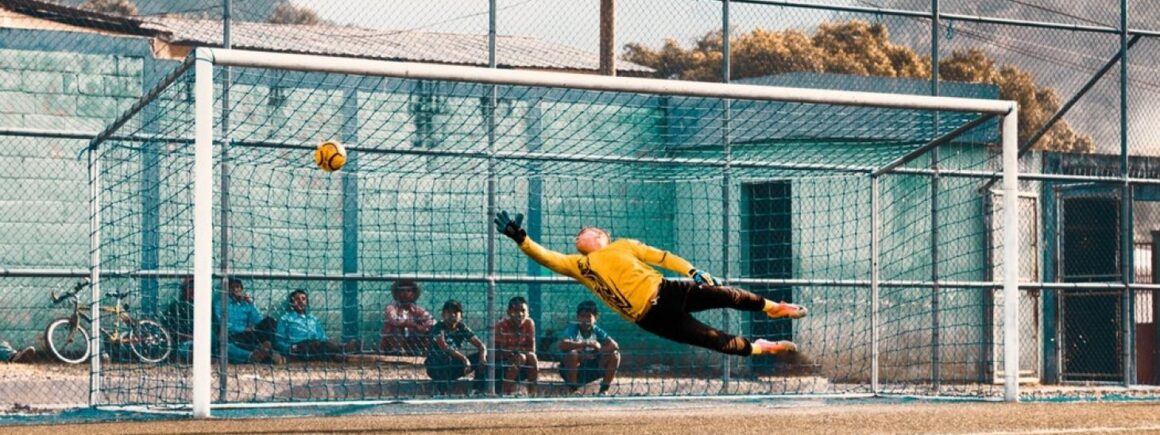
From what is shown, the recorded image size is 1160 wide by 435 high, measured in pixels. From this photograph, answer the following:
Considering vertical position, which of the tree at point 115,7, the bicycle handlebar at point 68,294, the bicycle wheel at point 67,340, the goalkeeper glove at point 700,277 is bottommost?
the bicycle wheel at point 67,340

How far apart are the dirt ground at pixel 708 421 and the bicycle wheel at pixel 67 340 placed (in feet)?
13.6

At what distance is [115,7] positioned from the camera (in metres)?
18.4

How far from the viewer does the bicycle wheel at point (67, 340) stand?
15.8 meters

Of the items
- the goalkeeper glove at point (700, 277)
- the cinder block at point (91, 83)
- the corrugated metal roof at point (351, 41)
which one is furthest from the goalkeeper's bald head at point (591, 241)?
the cinder block at point (91, 83)

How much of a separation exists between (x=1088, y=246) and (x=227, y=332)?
37.6ft

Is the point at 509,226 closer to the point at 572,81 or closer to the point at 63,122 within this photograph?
the point at 572,81

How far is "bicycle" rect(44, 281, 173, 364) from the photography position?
14.1 metres

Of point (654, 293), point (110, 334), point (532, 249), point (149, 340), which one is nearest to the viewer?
point (532, 249)

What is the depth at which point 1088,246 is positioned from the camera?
68.4 feet

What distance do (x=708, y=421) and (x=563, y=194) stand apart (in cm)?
752

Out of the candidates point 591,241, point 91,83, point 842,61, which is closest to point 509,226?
point 591,241

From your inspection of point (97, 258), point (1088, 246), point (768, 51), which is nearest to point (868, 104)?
point (97, 258)

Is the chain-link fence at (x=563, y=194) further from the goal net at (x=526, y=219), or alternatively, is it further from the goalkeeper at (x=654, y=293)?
the goalkeeper at (x=654, y=293)

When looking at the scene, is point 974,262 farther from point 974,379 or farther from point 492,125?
point 492,125
